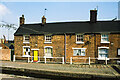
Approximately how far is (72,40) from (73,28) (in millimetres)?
2355

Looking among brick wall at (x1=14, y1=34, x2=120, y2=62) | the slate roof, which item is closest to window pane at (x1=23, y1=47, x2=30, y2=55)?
brick wall at (x1=14, y1=34, x2=120, y2=62)

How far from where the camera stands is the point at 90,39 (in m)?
18.6

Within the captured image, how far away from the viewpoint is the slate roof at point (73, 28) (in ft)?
62.6

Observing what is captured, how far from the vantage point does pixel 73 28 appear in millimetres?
20250

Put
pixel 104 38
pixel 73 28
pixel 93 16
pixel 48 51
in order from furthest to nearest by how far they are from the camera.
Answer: pixel 93 16, pixel 73 28, pixel 48 51, pixel 104 38

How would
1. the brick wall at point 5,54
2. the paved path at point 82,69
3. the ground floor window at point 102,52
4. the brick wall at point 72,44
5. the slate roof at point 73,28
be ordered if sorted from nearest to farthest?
the paved path at point 82,69 < the brick wall at point 72,44 < the ground floor window at point 102,52 < the slate roof at point 73,28 < the brick wall at point 5,54

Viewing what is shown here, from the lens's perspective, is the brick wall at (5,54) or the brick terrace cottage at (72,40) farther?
the brick wall at (5,54)

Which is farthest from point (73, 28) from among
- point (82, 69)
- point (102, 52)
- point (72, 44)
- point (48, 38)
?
point (82, 69)

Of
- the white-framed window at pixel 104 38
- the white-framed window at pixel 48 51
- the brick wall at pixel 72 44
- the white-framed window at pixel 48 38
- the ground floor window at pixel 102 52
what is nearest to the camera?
the brick wall at pixel 72 44

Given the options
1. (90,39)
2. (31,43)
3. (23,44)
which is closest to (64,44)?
(90,39)

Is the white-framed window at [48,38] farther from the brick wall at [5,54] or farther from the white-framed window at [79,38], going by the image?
the brick wall at [5,54]

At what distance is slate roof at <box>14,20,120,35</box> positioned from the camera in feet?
62.6

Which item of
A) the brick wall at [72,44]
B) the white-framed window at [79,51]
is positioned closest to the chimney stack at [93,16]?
the brick wall at [72,44]

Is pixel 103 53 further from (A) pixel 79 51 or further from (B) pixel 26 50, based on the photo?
(B) pixel 26 50
